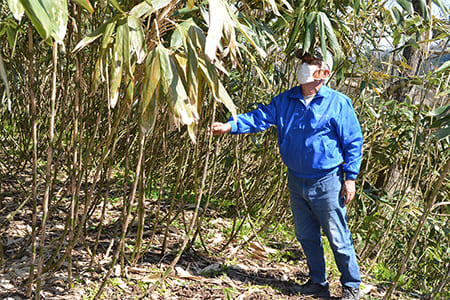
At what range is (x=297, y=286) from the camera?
235 centimetres

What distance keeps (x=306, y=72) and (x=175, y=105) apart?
0.97m

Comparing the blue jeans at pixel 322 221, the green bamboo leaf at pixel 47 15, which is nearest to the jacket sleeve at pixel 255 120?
the blue jeans at pixel 322 221


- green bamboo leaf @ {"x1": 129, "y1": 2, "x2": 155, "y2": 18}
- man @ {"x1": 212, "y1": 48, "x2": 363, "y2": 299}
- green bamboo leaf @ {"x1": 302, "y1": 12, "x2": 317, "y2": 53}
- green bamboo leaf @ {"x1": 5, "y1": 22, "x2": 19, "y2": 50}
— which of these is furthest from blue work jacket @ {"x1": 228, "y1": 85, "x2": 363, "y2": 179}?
green bamboo leaf @ {"x1": 5, "y1": 22, "x2": 19, "y2": 50}

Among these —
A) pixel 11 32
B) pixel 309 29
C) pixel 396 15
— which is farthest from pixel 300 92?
pixel 11 32

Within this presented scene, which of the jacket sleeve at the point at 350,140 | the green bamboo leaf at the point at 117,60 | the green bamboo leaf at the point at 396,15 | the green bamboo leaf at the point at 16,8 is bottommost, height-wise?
the jacket sleeve at the point at 350,140

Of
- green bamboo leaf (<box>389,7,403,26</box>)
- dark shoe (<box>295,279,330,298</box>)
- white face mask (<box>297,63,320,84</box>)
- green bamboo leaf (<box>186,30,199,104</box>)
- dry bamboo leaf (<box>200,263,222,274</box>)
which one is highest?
green bamboo leaf (<box>186,30,199,104</box>)

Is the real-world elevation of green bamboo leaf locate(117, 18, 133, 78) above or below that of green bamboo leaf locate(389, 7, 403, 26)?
above

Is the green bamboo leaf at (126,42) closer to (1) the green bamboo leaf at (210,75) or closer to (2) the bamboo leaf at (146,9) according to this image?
(2) the bamboo leaf at (146,9)

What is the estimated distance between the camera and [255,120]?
2119 mm

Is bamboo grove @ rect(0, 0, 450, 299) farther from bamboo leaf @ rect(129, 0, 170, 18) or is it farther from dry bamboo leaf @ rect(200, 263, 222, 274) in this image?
dry bamboo leaf @ rect(200, 263, 222, 274)

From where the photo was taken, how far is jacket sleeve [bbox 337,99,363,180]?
6.77 ft

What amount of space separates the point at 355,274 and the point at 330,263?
0.52 meters

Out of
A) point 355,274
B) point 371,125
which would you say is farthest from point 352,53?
point 355,274

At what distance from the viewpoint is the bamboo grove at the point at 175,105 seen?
4.24 ft
